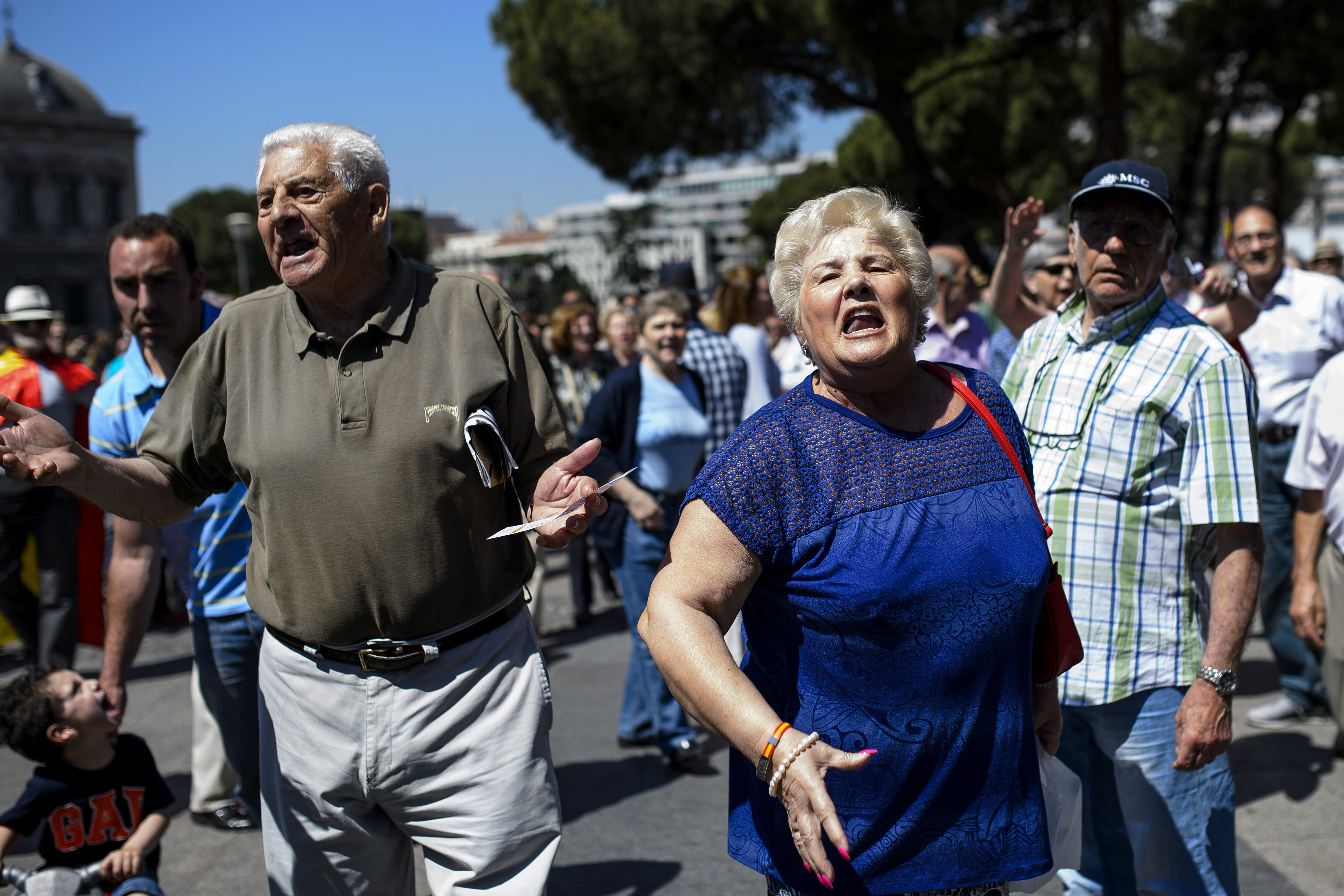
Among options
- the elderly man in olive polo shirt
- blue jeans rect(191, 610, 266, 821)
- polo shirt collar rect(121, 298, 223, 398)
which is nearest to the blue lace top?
the elderly man in olive polo shirt

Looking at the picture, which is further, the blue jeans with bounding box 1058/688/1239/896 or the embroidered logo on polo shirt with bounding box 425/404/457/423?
the blue jeans with bounding box 1058/688/1239/896

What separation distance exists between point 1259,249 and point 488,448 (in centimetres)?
458

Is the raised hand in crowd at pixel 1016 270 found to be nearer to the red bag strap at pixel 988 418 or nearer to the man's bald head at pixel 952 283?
the man's bald head at pixel 952 283

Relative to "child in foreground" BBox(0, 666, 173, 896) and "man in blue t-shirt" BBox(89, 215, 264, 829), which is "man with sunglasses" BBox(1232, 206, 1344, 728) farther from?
"child in foreground" BBox(0, 666, 173, 896)

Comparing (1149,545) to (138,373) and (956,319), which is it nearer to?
(138,373)

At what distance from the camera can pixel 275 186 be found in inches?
90.8

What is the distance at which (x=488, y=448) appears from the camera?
232 centimetres

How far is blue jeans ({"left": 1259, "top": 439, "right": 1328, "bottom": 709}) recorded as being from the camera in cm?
496

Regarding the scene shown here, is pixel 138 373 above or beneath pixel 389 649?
above

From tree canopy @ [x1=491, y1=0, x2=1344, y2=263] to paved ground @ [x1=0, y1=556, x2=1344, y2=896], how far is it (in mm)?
8525

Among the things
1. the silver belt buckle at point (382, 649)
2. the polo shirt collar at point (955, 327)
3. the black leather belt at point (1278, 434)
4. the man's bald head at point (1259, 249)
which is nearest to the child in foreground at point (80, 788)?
the silver belt buckle at point (382, 649)

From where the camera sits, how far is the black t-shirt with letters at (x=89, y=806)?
3186 millimetres

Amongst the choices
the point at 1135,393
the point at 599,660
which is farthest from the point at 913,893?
the point at 599,660

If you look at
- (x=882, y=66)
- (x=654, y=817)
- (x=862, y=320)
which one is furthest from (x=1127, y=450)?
(x=882, y=66)
